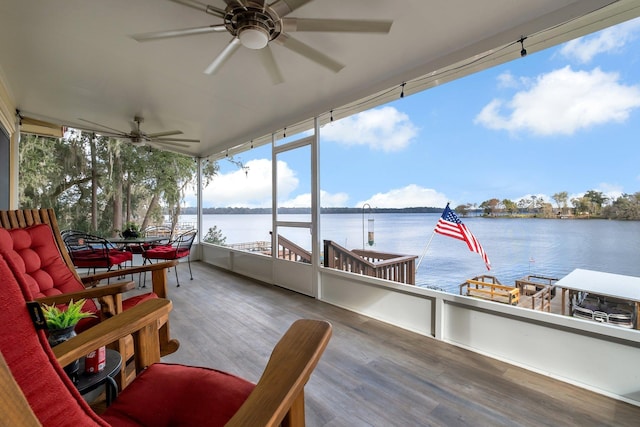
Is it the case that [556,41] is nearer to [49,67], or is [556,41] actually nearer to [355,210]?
[355,210]

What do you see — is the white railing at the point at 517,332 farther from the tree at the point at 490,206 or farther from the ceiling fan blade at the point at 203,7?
the ceiling fan blade at the point at 203,7

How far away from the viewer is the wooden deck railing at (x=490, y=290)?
2286mm

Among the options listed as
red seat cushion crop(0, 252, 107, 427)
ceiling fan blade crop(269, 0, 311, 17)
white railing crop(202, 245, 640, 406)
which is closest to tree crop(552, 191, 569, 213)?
white railing crop(202, 245, 640, 406)

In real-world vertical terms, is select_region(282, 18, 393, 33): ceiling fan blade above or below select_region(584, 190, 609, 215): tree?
above

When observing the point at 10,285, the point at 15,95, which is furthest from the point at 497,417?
the point at 15,95

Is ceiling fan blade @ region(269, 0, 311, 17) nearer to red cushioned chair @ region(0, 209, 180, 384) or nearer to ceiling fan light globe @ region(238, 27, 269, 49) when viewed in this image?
ceiling fan light globe @ region(238, 27, 269, 49)

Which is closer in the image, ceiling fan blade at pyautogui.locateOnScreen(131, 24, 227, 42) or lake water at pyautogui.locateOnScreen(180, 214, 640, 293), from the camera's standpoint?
ceiling fan blade at pyautogui.locateOnScreen(131, 24, 227, 42)

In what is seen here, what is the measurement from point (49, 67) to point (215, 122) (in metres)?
1.91

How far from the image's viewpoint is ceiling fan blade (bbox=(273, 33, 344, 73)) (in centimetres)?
186

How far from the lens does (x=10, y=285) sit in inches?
19.5

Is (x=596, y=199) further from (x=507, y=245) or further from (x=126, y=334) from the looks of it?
(x=126, y=334)

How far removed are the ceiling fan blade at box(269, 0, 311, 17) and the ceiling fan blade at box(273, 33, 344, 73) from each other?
0.52 feet

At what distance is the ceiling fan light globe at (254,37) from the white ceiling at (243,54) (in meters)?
0.44

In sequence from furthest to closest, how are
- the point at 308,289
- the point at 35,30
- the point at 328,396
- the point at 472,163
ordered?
the point at 308,289 < the point at 472,163 < the point at 35,30 < the point at 328,396
